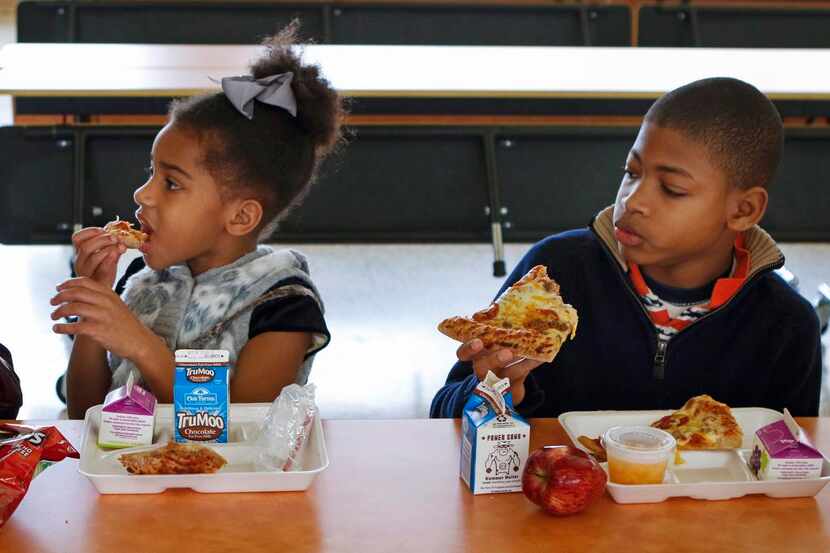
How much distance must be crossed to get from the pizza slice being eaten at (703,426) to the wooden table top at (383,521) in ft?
0.40

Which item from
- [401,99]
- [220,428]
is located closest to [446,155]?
[401,99]

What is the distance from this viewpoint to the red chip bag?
1.32 metres

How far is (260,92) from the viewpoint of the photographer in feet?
6.55

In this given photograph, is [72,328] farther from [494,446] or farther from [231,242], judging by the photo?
[494,446]

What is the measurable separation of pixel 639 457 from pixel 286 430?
0.48m

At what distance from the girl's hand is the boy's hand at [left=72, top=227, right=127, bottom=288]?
0.44 feet

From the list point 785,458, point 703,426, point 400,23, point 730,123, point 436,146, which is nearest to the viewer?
point 785,458

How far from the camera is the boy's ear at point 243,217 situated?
2020 millimetres

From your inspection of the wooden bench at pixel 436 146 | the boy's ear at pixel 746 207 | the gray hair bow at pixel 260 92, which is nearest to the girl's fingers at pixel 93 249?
the gray hair bow at pixel 260 92

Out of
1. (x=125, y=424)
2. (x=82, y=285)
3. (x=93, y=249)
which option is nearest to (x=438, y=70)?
(x=93, y=249)

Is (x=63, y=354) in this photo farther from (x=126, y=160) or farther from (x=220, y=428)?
(x=220, y=428)

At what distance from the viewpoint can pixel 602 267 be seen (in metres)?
2.01

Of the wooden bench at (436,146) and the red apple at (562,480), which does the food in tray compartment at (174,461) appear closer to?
the red apple at (562,480)

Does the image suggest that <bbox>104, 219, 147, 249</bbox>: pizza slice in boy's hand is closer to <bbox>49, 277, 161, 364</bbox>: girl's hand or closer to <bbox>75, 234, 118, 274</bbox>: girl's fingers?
<bbox>75, 234, 118, 274</bbox>: girl's fingers
